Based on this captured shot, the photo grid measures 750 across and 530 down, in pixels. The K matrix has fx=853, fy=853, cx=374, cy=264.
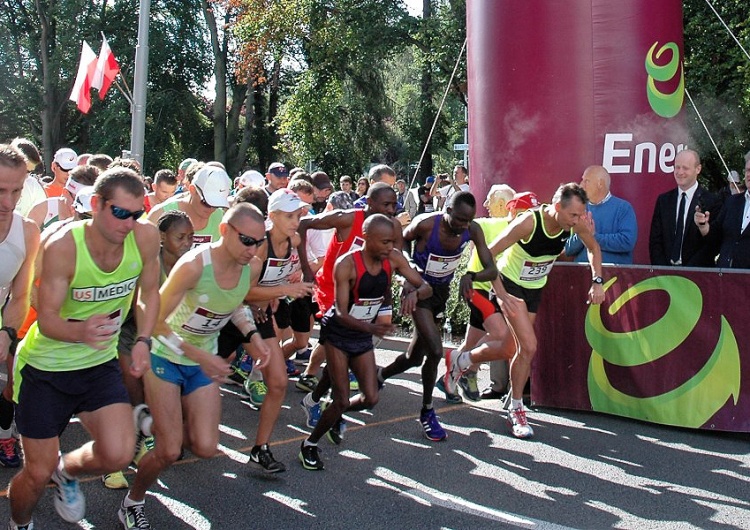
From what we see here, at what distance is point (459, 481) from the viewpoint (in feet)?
18.0

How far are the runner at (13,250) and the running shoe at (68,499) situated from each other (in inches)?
27.3

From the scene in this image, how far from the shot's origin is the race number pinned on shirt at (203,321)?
468cm

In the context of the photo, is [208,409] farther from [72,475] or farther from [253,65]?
[253,65]

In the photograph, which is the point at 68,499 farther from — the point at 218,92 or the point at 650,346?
the point at 218,92

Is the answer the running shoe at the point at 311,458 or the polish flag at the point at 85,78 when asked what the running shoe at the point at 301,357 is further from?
the polish flag at the point at 85,78

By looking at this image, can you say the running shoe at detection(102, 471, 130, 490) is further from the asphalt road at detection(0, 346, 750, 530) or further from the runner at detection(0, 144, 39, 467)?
the runner at detection(0, 144, 39, 467)

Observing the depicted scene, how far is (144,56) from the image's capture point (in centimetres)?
1498

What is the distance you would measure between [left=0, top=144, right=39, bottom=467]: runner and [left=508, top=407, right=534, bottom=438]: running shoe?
3.86m

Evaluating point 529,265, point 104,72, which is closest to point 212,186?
point 529,265

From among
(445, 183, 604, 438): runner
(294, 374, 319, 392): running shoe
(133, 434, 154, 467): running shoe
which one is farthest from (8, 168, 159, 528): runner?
(294, 374, 319, 392): running shoe

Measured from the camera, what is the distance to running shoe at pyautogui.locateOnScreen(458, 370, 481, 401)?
7.34m

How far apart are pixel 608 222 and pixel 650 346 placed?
4.64 feet

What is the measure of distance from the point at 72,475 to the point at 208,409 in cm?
78

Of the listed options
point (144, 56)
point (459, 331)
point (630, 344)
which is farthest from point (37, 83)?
point (630, 344)
